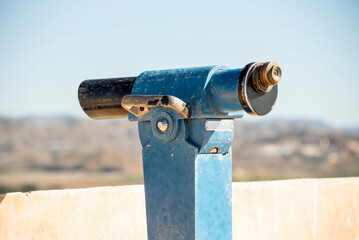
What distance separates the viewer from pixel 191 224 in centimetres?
321

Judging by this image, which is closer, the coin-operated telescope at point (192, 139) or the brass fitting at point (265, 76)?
the brass fitting at point (265, 76)

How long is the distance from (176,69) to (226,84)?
45 cm

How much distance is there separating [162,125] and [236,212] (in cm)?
190

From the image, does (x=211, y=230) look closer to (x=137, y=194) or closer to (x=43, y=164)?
(x=137, y=194)

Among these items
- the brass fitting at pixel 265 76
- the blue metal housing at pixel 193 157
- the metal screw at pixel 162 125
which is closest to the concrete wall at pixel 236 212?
the blue metal housing at pixel 193 157

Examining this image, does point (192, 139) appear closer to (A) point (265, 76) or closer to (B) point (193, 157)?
(B) point (193, 157)

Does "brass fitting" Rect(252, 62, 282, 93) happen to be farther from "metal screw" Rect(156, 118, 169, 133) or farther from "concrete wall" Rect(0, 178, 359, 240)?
"concrete wall" Rect(0, 178, 359, 240)

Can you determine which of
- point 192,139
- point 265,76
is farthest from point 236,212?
point 265,76

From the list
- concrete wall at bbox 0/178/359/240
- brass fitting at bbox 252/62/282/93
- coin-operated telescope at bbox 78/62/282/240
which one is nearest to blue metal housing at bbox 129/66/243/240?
coin-operated telescope at bbox 78/62/282/240

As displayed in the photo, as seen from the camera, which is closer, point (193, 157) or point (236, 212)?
point (193, 157)

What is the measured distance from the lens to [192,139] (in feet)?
10.8

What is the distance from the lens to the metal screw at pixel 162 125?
3300mm

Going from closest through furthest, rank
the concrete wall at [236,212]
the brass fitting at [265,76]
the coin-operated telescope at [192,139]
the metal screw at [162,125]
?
the brass fitting at [265,76] → the coin-operated telescope at [192,139] → the metal screw at [162,125] → the concrete wall at [236,212]

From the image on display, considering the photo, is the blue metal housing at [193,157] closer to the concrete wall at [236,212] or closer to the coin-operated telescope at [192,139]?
the coin-operated telescope at [192,139]
